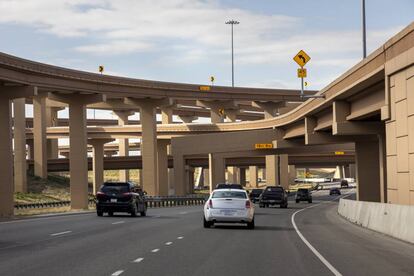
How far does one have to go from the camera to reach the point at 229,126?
3861 inches

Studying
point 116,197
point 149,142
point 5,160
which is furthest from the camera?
point 149,142

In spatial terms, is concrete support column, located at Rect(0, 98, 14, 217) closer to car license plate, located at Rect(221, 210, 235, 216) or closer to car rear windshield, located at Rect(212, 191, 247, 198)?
car rear windshield, located at Rect(212, 191, 247, 198)

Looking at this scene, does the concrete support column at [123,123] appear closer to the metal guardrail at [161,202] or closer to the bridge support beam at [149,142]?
the bridge support beam at [149,142]

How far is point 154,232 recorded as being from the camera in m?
25.0

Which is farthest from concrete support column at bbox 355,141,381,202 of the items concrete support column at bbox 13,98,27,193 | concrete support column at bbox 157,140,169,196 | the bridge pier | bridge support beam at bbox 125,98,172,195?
concrete support column at bbox 13,98,27,193

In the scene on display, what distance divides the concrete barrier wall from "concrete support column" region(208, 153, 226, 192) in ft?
186

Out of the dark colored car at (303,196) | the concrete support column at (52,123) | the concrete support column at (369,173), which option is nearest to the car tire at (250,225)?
the concrete support column at (369,173)

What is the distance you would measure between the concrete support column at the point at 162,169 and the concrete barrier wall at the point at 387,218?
6279 cm

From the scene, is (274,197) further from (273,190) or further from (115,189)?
(115,189)

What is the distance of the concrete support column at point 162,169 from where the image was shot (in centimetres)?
9606

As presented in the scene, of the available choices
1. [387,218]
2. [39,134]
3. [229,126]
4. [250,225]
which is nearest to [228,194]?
[250,225]

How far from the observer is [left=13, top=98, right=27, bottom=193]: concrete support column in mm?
85062

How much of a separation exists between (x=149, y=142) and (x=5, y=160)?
111ft

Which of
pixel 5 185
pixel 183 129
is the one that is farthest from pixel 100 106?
pixel 5 185
